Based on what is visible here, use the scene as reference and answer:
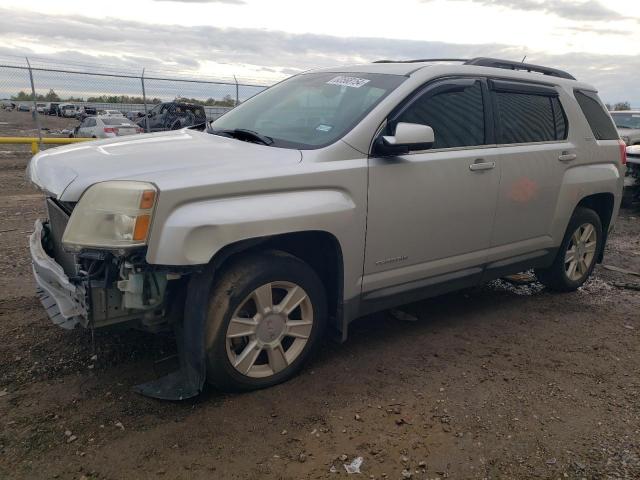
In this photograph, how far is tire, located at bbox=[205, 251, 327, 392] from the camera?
9.56 ft

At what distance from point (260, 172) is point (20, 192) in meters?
8.53

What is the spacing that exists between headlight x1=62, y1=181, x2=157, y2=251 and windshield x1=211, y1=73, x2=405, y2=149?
106cm

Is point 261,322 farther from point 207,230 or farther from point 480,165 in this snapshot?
point 480,165

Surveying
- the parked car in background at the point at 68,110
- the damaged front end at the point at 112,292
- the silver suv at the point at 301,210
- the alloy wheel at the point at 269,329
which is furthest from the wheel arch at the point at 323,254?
the parked car in background at the point at 68,110

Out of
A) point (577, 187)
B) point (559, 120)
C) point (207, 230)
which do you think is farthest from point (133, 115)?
point (207, 230)

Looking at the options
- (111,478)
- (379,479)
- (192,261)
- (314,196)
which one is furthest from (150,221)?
(379,479)

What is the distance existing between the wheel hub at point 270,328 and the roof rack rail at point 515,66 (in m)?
2.55

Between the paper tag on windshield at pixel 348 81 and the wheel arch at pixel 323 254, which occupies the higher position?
the paper tag on windshield at pixel 348 81

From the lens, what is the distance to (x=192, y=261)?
2678 millimetres

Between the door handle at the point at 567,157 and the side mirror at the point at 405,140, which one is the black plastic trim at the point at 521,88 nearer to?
the door handle at the point at 567,157

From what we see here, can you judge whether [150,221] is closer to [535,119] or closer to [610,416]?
[610,416]

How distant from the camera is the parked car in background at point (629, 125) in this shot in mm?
11047

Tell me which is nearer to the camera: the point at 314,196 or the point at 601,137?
the point at 314,196

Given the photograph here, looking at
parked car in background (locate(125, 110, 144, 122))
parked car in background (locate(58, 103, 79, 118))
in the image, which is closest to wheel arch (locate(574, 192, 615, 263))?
parked car in background (locate(125, 110, 144, 122))
